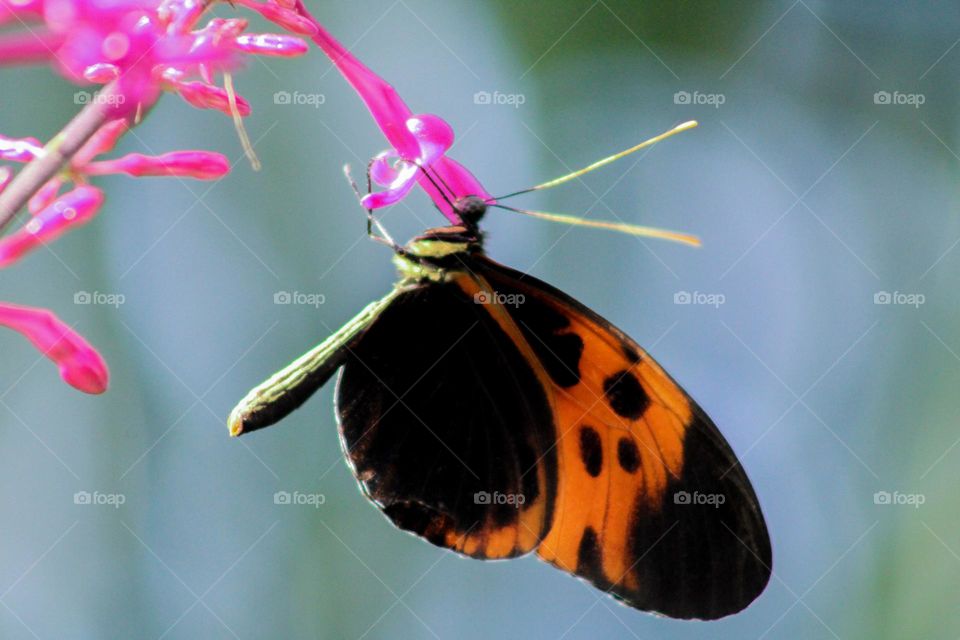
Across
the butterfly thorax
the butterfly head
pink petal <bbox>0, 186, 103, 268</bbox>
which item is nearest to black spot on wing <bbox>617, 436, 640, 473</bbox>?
the butterfly thorax

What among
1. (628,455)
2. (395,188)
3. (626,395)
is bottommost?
(628,455)

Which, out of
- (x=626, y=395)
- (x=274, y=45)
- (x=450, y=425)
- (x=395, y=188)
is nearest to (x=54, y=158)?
(x=274, y=45)

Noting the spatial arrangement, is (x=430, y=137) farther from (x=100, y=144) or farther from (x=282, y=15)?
(x=100, y=144)

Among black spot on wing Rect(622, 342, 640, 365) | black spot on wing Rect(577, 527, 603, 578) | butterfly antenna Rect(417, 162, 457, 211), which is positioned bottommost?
black spot on wing Rect(577, 527, 603, 578)

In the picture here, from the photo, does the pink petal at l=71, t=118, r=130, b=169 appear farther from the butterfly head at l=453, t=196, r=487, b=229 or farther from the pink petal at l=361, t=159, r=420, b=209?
the butterfly head at l=453, t=196, r=487, b=229

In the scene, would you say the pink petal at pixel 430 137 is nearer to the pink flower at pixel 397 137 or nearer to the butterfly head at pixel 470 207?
the pink flower at pixel 397 137

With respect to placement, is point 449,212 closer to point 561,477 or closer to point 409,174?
point 409,174

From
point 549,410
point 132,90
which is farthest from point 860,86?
point 132,90
